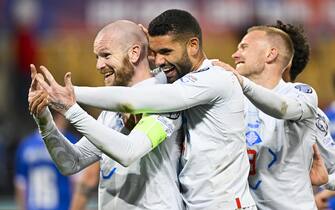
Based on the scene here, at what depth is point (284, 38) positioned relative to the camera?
21.9 feet

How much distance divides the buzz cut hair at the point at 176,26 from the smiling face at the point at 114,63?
0.78 ft

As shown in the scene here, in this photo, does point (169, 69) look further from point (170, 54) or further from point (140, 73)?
point (140, 73)

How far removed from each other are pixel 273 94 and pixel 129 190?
39.7 inches

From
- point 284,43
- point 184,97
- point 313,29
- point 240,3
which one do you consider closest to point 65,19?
point 240,3

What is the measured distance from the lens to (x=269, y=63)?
6570mm

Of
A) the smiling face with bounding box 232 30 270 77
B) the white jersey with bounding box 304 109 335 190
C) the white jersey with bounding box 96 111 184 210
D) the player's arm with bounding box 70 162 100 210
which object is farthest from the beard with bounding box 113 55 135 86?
the player's arm with bounding box 70 162 100 210

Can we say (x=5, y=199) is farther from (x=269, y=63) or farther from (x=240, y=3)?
(x=269, y=63)

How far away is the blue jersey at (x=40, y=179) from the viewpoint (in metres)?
10.7

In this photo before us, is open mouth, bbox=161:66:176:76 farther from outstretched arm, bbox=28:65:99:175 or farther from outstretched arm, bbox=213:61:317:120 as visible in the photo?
outstretched arm, bbox=28:65:99:175

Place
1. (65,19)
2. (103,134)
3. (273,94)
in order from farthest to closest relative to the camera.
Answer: (65,19), (273,94), (103,134)

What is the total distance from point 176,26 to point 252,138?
41.3 inches

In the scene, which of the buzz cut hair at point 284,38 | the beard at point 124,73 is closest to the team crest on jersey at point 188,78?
the beard at point 124,73

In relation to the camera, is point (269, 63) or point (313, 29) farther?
point (313, 29)

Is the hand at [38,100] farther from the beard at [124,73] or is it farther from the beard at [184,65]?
the beard at [184,65]
